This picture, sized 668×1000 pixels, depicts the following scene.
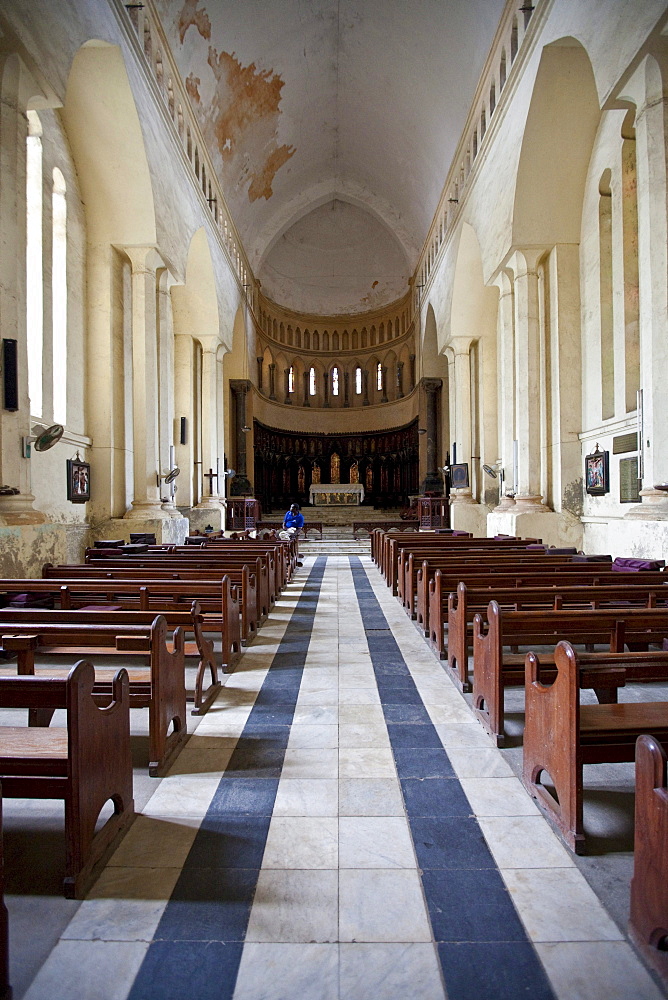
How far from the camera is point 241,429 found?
75.4 feet

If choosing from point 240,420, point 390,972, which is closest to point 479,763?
point 390,972

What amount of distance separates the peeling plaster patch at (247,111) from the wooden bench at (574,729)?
53.9ft

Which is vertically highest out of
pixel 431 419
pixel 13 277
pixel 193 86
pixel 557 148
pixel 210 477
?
pixel 193 86

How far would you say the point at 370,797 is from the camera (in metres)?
2.85

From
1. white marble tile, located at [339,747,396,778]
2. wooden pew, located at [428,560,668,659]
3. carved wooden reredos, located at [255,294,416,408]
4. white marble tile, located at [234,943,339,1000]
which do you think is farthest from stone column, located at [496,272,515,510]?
carved wooden reredos, located at [255,294,416,408]

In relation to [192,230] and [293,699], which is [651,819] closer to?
[293,699]

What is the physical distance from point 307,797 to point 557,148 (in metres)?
12.2

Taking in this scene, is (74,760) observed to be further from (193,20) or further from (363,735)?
(193,20)

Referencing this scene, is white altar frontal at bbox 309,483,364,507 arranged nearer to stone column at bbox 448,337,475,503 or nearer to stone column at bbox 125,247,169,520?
stone column at bbox 448,337,475,503

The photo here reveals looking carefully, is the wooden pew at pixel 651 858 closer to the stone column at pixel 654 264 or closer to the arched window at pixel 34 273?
the stone column at pixel 654 264

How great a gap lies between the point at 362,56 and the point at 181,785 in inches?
792

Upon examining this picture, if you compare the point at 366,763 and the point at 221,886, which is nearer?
the point at 221,886

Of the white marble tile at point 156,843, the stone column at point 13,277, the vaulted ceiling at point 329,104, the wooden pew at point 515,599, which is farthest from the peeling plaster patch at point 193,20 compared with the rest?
the white marble tile at point 156,843

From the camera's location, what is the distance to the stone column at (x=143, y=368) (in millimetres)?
12141
